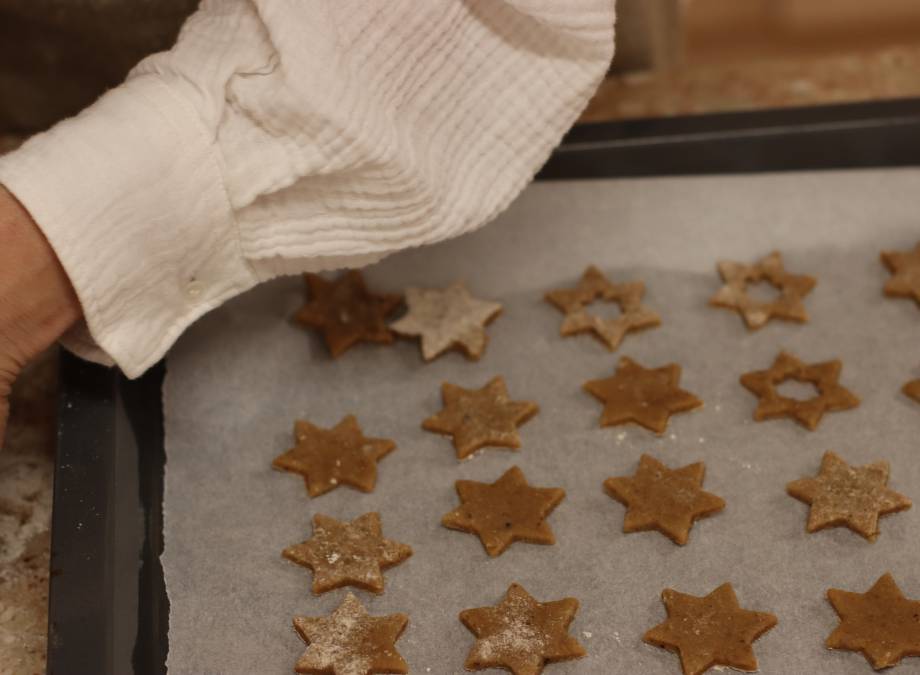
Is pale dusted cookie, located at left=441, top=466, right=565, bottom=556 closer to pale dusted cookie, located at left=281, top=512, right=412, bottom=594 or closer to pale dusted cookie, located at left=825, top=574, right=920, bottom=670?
pale dusted cookie, located at left=281, top=512, right=412, bottom=594

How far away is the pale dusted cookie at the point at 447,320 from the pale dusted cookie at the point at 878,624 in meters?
0.45

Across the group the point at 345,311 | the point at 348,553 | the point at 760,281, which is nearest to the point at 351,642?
the point at 348,553

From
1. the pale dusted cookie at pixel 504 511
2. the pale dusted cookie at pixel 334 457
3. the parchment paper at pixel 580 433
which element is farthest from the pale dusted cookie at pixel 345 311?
the pale dusted cookie at pixel 504 511

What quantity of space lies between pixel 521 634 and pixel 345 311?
0.45 m

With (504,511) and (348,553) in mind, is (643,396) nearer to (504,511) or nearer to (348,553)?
(504,511)

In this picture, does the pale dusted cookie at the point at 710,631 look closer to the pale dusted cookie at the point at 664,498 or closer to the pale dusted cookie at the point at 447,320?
the pale dusted cookie at the point at 664,498

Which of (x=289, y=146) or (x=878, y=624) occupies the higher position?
(x=289, y=146)

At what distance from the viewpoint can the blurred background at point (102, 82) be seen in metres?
1.02

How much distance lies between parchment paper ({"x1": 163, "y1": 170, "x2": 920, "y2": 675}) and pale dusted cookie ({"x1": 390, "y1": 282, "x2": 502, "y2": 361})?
0.02 m

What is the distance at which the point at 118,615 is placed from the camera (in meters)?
0.90

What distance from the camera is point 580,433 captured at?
107cm

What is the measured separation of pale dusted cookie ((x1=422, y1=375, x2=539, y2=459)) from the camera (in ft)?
3.47

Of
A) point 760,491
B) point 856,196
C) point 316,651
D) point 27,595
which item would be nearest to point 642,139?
point 856,196

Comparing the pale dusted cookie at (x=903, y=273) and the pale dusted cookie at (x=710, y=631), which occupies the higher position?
the pale dusted cookie at (x=903, y=273)
